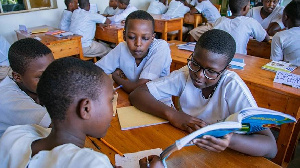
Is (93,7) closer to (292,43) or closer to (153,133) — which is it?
(292,43)

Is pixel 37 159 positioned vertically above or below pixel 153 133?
above

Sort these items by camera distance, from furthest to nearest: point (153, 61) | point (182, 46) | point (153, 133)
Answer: point (182, 46), point (153, 61), point (153, 133)

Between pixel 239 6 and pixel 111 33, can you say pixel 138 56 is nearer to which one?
pixel 239 6

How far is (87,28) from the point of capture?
3.90 metres

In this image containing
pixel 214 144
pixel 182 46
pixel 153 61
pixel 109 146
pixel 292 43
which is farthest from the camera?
pixel 182 46

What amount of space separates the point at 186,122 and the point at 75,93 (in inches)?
23.8

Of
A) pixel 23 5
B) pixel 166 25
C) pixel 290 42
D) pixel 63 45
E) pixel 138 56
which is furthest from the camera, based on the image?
pixel 23 5

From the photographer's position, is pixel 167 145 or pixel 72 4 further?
pixel 72 4

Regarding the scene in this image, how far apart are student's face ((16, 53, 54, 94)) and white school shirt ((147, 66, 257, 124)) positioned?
22.4 inches

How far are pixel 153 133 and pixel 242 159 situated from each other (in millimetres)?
393

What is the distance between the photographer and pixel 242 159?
922mm

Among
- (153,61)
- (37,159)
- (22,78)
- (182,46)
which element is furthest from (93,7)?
(37,159)

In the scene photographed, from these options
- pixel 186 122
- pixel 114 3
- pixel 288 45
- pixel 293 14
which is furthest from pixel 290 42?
pixel 114 3

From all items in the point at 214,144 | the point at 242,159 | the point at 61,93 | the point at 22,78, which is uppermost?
the point at 61,93
